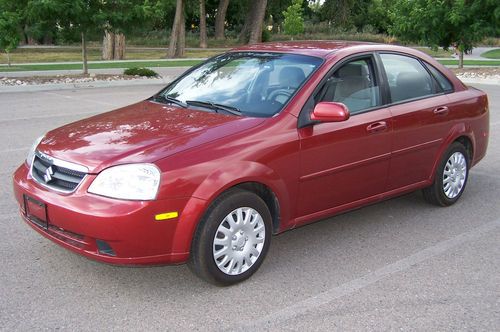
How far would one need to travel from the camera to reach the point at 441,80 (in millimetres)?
5484

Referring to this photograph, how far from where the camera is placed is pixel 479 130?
19.0 ft

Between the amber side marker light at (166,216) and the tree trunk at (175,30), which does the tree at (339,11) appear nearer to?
the tree trunk at (175,30)

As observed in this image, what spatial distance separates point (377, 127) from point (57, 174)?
2.51m

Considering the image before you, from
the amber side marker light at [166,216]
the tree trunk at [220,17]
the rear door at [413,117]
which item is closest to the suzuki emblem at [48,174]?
the amber side marker light at [166,216]

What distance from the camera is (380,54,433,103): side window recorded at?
16.1ft

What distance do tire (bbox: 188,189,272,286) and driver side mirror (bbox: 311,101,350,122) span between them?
753 millimetres

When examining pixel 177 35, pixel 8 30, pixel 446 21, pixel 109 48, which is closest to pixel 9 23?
pixel 8 30

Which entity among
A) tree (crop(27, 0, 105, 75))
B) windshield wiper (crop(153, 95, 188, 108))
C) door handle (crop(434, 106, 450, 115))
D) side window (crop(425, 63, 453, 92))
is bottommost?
door handle (crop(434, 106, 450, 115))

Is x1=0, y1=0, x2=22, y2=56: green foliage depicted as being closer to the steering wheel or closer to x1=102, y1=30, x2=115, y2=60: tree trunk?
x1=102, y1=30, x2=115, y2=60: tree trunk

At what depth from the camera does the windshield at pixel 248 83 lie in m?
4.28

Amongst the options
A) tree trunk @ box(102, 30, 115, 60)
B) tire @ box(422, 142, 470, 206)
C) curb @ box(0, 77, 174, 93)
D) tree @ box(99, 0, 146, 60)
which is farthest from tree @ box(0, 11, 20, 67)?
tire @ box(422, 142, 470, 206)

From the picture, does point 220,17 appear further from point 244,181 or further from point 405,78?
point 244,181

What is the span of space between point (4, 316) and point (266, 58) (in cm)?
280

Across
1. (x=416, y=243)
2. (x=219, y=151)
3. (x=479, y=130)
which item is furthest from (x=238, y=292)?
(x=479, y=130)
